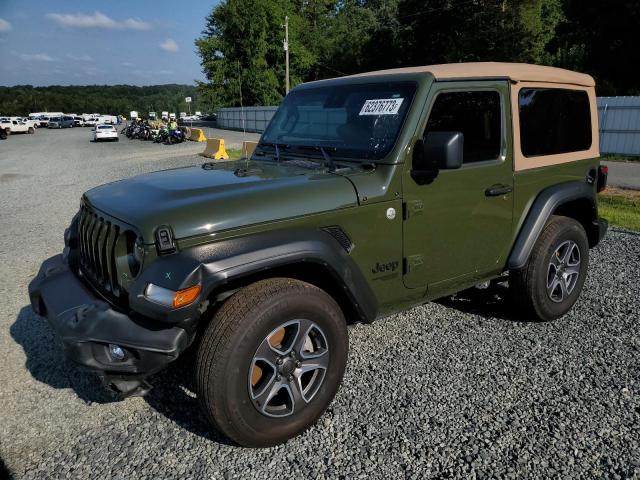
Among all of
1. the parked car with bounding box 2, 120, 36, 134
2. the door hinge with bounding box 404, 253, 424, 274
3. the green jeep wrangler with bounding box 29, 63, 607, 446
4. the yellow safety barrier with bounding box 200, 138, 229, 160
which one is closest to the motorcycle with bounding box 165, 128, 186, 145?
the yellow safety barrier with bounding box 200, 138, 229, 160

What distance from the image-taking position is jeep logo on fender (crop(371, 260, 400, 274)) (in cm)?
305

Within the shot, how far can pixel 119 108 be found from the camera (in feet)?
351

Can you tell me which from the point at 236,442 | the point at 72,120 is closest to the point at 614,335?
the point at 236,442

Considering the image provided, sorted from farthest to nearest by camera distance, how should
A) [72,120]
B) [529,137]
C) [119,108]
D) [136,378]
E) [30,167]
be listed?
A: [119,108] < [72,120] < [30,167] < [529,137] < [136,378]

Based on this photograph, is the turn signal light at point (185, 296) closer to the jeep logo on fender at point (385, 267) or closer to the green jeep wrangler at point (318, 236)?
the green jeep wrangler at point (318, 236)

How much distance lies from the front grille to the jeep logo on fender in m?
1.48

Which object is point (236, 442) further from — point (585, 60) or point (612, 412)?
point (585, 60)

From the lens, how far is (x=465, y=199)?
11.1ft

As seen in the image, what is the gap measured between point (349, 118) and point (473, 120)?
0.86 meters

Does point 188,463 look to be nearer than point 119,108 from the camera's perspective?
Yes

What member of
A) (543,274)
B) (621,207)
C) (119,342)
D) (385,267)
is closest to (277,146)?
(385,267)

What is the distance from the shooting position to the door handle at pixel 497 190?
3506mm

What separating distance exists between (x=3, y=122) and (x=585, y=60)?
45504 mm

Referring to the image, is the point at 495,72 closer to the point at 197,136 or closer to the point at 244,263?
the point at 244,263
